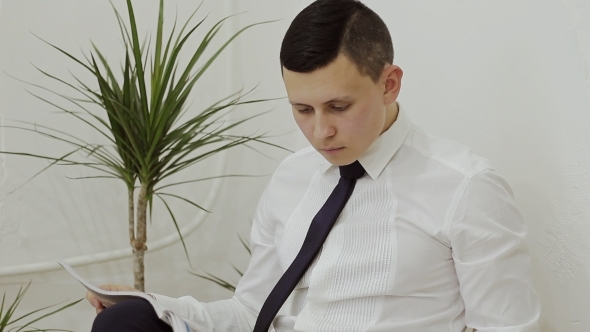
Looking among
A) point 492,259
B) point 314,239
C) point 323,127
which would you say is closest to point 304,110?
point 323,127

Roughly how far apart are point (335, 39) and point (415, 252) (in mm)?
457

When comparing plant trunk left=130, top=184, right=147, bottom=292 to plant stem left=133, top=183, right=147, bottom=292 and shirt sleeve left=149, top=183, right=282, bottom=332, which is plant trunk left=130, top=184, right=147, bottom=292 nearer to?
plant stem left=133, top=183, right=147, bottom=292

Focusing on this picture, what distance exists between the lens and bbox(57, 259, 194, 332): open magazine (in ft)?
4.35

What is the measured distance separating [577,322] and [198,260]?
1.52 m

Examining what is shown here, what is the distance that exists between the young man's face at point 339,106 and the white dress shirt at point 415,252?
0.30ft

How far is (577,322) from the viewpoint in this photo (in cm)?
148

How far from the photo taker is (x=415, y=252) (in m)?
1.36

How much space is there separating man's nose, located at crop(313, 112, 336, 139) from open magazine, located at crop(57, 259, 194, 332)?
1.51ft

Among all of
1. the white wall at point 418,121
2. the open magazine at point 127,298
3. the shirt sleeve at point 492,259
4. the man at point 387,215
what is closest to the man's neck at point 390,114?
the man at point 387,215

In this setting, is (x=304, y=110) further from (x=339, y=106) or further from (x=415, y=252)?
(x=415, y=252)

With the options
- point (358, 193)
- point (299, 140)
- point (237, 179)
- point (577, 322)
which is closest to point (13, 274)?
point (237, 179)

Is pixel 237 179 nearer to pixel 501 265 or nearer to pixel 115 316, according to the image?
pixel 115 316

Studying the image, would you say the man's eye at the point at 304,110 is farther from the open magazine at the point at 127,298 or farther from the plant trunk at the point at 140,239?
the plant trunk at the point at 140,239

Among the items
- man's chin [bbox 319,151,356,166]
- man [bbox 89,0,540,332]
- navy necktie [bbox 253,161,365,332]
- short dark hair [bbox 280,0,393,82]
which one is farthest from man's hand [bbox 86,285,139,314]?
short dark hair [bbox 280,0,393,82]
